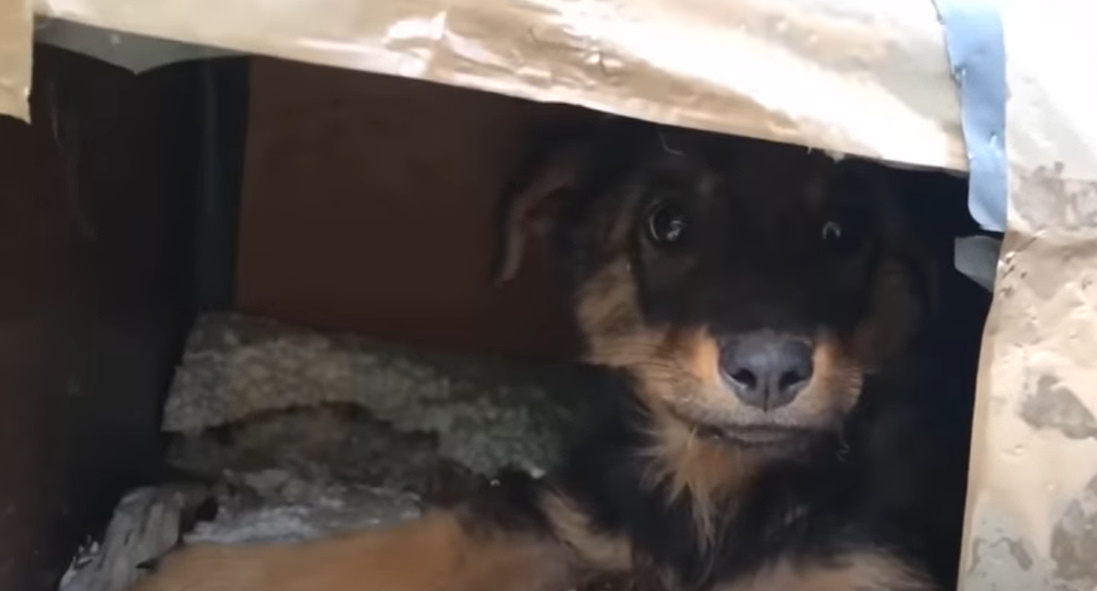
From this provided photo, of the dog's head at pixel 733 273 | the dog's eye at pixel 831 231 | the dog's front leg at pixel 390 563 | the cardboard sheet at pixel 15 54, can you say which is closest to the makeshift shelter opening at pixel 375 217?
the cardboard sheet at pixel 15 54

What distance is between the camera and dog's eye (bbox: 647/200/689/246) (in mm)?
2002

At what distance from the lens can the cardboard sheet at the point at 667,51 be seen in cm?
144

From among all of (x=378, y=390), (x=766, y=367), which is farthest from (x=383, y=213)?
(x=766, y=367)

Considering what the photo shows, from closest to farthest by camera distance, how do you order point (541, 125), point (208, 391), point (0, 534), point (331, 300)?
point (0, 534), point (541, 125), point (208, 391), point (331, 300)

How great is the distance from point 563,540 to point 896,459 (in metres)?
0.43

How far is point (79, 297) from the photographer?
2047mm

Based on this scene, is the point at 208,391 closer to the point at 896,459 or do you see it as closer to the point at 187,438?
the point at 187,438

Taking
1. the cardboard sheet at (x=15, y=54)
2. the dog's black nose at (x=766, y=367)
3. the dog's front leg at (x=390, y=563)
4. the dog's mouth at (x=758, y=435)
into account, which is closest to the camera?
the cardboard sheet at (x=15, y=54)

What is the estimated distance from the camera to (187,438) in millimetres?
2555

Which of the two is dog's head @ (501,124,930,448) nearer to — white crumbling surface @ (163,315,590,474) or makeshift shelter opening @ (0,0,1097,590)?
makeshift shelter opening @ (0,0,1097,590)

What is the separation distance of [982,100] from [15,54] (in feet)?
2.76

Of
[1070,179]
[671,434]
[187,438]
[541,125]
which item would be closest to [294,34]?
[1070,179]

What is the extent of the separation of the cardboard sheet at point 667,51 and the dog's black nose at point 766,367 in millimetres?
324

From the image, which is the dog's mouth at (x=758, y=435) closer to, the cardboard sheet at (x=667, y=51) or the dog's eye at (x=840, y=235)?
the dog's eye at (x=840, y=235)
